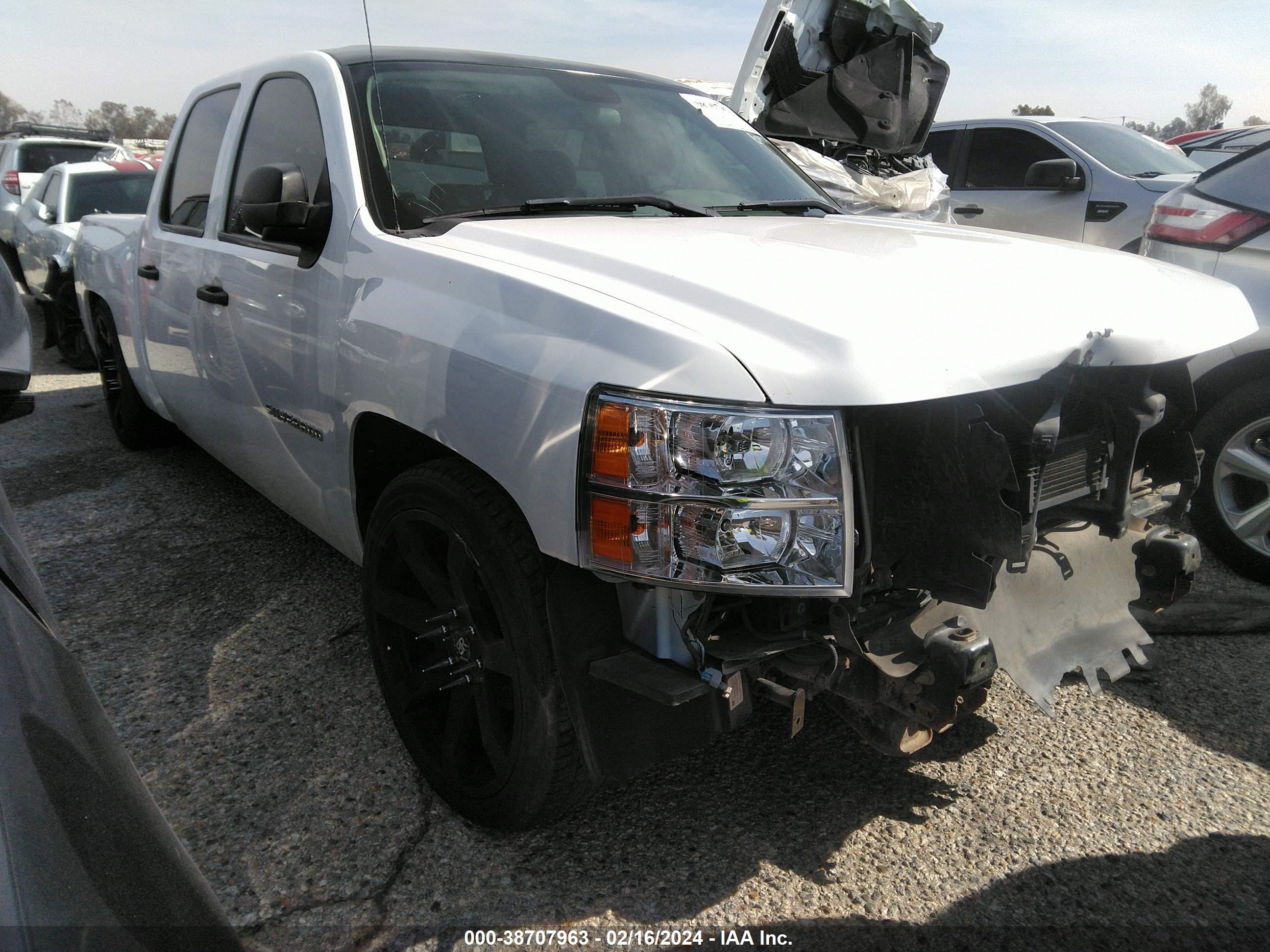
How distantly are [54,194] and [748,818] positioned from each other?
9329mm

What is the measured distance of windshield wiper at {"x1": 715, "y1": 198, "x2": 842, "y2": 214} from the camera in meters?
3.01

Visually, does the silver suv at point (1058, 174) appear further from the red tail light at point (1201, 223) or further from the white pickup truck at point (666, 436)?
the white pickup truck at point (666, 436)

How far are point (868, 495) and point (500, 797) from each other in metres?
1.08

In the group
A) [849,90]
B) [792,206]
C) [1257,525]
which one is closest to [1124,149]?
[849,90]

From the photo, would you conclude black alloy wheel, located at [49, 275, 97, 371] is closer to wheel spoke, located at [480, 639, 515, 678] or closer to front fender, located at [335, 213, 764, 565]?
front fender, located at [335, 213, 764, 565]

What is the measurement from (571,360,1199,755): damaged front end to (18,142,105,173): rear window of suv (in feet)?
42.7

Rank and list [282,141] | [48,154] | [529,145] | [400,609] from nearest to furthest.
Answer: [400,609], [529,145], [282,141], [48,154]

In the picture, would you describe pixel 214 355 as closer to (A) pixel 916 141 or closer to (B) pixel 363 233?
(B) pixel 363 233

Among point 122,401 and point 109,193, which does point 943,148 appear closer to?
point 122,401

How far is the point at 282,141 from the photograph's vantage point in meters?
3.12

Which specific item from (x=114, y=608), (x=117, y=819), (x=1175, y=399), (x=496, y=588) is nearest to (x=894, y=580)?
(x=496, y=588)

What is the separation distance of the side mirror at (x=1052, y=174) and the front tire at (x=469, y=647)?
5.51 metres

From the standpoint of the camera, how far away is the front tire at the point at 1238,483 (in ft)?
11.5

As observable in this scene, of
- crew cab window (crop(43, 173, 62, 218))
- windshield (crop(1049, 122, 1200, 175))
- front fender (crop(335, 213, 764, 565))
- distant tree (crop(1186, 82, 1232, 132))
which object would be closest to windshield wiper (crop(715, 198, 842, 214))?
front fender (crop(335, 213, 764, 565))
